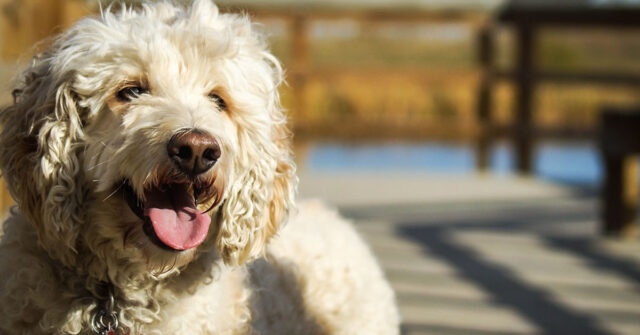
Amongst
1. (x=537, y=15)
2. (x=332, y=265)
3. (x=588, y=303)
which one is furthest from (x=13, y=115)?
(x=537, y=15)

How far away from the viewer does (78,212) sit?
245 centimetres

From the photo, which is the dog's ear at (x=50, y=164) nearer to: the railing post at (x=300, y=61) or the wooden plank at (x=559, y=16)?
the railing post at (x=300, y=61)

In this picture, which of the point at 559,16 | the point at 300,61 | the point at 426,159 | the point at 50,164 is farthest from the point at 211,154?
the point at 426,159

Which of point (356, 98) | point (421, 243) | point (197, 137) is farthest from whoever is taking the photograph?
point (356, 98)

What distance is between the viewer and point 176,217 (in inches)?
95.5

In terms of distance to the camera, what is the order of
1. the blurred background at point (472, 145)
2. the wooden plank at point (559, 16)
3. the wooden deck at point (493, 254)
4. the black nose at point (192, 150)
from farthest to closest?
the wooden plank at point (559, 16), the blurred background at point (472, 145), the wooden deck at point (493, 254), the black nose at point (192, 150)

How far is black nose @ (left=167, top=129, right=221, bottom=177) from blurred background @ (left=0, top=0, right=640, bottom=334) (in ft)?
2.50

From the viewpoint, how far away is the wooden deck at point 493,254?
4496mm

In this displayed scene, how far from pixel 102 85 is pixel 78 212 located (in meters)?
0.35

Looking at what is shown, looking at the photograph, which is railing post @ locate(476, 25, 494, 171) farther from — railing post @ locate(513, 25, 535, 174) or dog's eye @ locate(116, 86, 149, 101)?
dog's eye @ locate(116, 86, 149, 101)

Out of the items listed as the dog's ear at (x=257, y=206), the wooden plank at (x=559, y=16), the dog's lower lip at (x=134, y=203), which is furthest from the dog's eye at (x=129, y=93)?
the wooden plank at (x=559, y=16)

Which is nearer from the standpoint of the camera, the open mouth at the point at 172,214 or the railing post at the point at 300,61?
the open mouth at the point at 172,214

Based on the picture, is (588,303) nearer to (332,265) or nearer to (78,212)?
(332,265)

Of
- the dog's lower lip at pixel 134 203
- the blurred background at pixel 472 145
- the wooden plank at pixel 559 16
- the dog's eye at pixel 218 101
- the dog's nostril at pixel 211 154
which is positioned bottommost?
the blurred background at pixel 472 145
